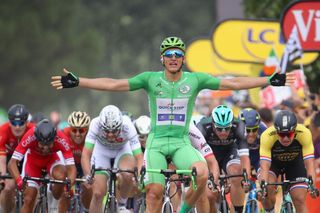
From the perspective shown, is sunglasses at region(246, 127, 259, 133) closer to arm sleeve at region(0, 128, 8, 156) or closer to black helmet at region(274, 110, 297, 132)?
black helmet at region(274, 110, 297, 132)

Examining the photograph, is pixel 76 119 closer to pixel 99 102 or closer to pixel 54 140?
pixel 54 140

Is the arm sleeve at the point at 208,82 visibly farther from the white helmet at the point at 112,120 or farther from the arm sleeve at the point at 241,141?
the arm sleeve at the point at 241,141

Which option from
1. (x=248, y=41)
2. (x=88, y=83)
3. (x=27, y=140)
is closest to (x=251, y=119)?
(x=27, y=140)

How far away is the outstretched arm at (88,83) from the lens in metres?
14.1

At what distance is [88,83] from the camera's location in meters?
14.2

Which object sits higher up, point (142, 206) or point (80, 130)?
point (80, 130)

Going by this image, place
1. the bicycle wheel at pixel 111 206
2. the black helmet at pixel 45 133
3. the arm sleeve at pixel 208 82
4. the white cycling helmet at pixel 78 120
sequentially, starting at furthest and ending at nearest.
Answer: the white cycling helmet at pixel 78 120 < the bicycle wheel at pixel 111 206 < the black helmet at pixel 45 133 < the arm sleeve at pixel 208 82

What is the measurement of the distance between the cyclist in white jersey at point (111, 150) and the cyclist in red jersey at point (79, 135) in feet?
1.41

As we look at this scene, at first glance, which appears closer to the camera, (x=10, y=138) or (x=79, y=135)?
(x=10, y=138)

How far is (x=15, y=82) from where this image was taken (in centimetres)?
8056

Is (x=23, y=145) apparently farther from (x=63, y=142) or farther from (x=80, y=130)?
(x=80, y=130)

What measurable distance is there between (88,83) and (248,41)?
47.5 ft

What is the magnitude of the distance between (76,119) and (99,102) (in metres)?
73.4

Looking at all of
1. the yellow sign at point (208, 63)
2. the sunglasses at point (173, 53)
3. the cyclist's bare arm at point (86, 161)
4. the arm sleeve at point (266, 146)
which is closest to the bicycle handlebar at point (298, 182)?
the arm sleeve at point (266, 146)
